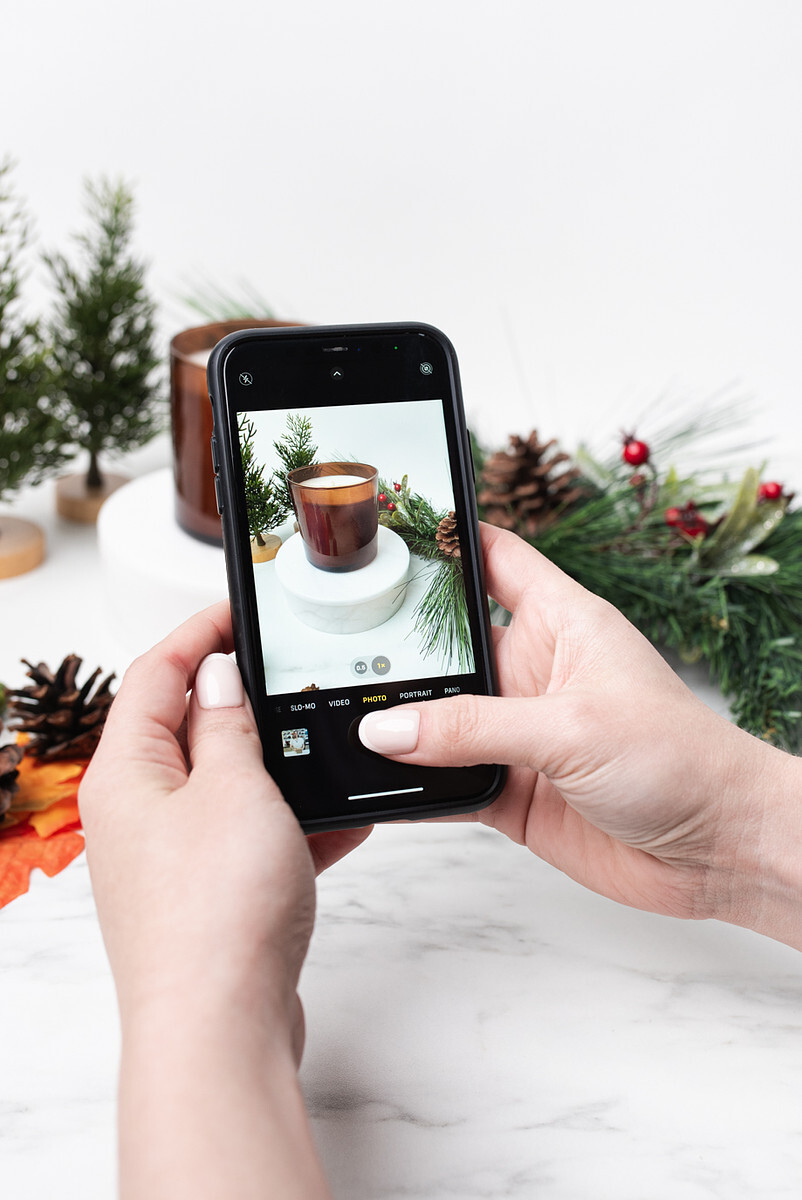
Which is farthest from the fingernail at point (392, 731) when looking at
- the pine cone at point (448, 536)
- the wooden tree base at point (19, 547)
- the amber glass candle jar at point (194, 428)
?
the wooden tree base at point (19, 547)

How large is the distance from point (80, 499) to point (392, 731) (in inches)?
26.7

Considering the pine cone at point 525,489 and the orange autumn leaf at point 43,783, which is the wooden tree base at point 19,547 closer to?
the orange autumn leaf at point 43,783

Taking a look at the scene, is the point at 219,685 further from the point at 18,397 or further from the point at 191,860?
the point at 18,397

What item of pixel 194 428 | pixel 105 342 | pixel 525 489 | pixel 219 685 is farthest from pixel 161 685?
pixel 105 342

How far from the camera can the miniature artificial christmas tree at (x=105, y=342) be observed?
953 millimetres

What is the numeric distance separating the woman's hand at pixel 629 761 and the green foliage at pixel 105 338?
61 cm

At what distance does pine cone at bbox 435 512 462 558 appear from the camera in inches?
20.7

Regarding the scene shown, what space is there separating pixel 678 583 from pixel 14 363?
1.99 feet

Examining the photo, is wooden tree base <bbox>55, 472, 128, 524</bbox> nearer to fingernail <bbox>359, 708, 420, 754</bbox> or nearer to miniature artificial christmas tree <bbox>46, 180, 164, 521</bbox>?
miniature artificial christmas tree <bbox>46, 180, 164, 521</bbox>

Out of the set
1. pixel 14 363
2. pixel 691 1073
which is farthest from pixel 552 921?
pixel 14 363

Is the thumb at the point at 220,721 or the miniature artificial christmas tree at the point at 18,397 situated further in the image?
the miniature artificial christmas tree at the point at 18,397

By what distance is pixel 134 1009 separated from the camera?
330 mm

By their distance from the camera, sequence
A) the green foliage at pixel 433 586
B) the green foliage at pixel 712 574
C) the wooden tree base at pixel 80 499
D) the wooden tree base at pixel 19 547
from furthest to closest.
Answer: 1. the wooden tree base at pixel 80 499
2. the wooden tree base at pixel 19 547
3. the green foliage at pixel 712 574
4. the green foliage at pixel 433 586

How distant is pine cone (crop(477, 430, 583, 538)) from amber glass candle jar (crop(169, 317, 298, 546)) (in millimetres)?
229
